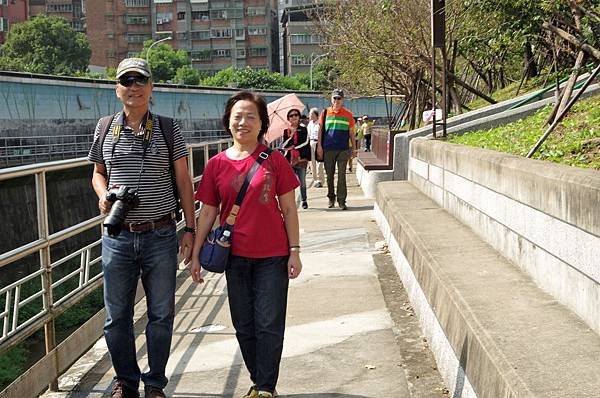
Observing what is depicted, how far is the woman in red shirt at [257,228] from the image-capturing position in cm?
507

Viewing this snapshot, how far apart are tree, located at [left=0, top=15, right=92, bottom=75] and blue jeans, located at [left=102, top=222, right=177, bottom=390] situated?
390ft

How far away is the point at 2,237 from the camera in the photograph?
29812 millimetres

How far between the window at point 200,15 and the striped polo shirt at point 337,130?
137417 mm

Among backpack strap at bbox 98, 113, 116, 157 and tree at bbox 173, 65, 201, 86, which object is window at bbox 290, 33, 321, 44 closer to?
tree at bbox 173, 65, 201, 86

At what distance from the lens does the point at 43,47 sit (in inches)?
4916

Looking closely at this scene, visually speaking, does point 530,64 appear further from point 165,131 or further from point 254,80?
point 254,80

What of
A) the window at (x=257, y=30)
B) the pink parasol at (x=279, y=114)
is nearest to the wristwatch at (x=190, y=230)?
the pink parasol at (x=279, y=114)

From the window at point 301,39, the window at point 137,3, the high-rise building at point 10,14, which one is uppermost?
the window at point 137,3

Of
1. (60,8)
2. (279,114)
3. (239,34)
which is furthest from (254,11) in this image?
(279,114)

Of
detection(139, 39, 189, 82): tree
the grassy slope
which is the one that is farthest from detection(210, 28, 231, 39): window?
the grassy slope

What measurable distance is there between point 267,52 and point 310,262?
141 meters

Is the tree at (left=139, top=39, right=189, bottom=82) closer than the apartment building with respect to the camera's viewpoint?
Yes

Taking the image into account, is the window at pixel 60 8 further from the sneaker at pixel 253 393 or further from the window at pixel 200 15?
the sneaker at pixel 253 393

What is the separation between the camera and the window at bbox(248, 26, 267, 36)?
5851 inches
